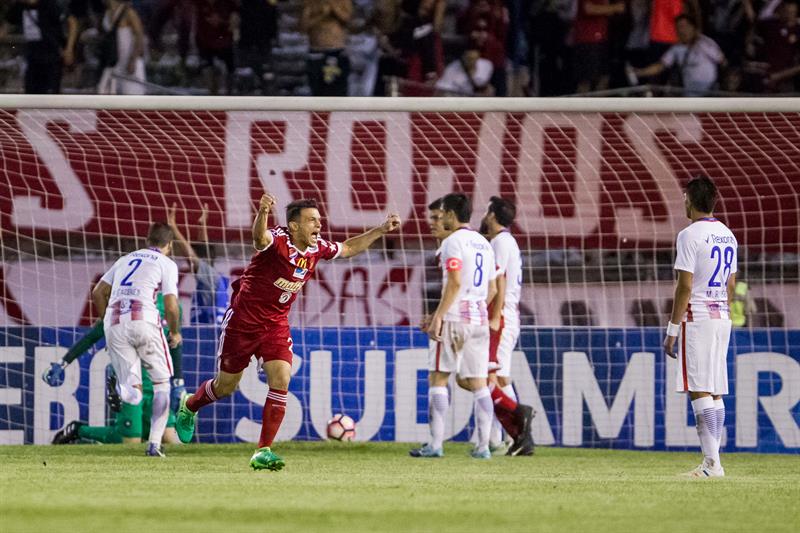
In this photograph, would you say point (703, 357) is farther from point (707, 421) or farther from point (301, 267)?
point (301, 267)

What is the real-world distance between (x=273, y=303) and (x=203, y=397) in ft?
3.12

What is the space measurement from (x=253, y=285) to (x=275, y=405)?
0.83 meters

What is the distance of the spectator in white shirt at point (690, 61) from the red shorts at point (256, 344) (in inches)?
339

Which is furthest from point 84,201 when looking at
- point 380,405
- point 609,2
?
point 609,2

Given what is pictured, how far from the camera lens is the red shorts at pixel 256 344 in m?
9.88

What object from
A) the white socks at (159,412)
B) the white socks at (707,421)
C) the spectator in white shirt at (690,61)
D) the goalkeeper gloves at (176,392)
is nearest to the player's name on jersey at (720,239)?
the white socks at (707,421)

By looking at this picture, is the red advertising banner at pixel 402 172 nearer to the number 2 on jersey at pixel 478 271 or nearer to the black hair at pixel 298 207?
the number 2 on jersey at pixel 478 271

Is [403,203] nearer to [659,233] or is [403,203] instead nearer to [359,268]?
[359,268]

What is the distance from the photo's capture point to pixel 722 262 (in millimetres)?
9672

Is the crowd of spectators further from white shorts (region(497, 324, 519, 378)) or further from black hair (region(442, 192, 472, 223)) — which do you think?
black hair (region(442, 192, 472, 223))

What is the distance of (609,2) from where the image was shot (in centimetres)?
1777

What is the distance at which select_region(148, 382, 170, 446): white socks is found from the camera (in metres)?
11.6

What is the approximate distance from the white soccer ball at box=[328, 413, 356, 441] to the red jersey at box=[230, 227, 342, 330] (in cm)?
356

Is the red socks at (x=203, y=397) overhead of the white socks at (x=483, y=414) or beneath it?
overhead
